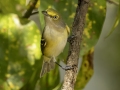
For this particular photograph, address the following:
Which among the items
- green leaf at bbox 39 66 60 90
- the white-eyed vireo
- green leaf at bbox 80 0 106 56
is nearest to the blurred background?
green leaf at bbox 39 66 60 90

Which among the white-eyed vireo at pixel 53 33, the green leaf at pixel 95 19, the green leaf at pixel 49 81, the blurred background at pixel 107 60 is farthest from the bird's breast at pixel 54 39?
the blurred background at pixel 107 60

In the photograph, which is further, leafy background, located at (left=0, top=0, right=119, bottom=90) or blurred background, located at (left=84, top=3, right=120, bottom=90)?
blurred background, located at (left=84, top=3, right=120, bottom=90)

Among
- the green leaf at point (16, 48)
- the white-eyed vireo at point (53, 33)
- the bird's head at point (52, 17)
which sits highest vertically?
the bird's head at point (52, 17)

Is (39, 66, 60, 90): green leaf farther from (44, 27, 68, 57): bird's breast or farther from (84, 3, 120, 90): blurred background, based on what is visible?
(84, 3, 120, 90): blurred background

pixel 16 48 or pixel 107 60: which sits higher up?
pixel 16 48

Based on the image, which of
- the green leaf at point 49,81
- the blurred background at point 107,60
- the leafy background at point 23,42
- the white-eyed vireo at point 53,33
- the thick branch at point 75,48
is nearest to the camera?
the thick branch at point 75,48

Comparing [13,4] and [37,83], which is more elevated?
[13,4]

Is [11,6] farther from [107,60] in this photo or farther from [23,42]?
[107,60]

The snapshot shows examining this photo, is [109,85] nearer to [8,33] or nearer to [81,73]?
[81,73]

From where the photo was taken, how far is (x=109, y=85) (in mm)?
1443

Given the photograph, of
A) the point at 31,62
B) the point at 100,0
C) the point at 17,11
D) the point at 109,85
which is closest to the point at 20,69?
the point at 31,62

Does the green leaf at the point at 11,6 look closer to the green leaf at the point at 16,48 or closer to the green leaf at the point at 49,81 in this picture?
the green leaf at the point at 16,48

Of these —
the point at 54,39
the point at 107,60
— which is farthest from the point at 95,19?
the point at 107,60

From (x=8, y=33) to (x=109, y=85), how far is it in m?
0.88
